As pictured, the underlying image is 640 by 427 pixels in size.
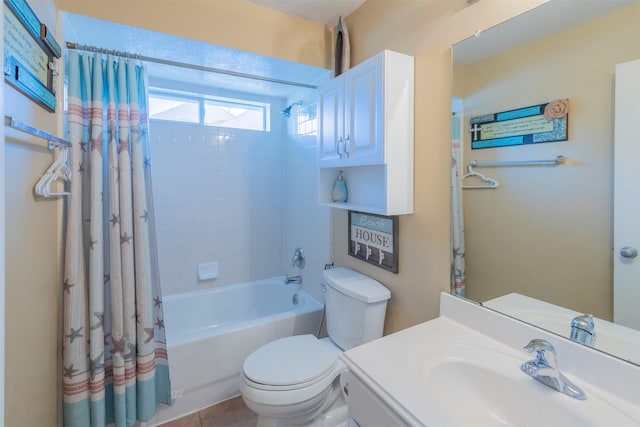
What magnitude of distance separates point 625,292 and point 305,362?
1259mm

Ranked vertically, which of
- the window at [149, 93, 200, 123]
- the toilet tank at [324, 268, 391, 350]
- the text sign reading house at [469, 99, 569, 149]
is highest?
the window at [149, 93, 200, 123]

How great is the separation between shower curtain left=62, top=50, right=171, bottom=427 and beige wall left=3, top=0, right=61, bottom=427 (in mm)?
81

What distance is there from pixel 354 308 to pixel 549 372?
897 mm

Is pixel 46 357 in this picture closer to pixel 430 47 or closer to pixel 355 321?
pixel 355 321

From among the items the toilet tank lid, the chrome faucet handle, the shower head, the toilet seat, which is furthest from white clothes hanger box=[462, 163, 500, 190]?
the shower head

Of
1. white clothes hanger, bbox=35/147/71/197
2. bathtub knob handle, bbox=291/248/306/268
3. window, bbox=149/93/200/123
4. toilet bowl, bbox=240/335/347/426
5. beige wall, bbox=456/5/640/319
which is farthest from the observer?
bathtub knob handle, bbox=291/248/306/268

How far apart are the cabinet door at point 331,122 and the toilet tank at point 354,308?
671 mm

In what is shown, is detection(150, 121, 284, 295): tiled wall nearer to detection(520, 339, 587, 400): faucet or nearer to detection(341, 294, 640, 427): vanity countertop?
detection(341, 294, 640, 427): vanity countertop

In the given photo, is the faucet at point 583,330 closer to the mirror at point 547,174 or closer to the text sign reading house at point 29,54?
the mirror at point 547,174

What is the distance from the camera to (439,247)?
54.0 inches

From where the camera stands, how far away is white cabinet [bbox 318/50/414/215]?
4.52ft

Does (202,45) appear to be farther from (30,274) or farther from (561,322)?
(561,322)

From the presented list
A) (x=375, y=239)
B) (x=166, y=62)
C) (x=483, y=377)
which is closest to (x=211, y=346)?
(x=375, y=239)

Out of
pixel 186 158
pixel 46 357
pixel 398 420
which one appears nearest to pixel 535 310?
pixel 398 420
